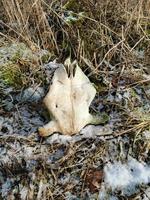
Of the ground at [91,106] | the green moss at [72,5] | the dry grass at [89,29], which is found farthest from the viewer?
the green moss at [72,5]

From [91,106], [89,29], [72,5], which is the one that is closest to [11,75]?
[91,106]

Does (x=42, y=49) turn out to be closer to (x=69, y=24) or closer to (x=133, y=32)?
(x=69, y=24)

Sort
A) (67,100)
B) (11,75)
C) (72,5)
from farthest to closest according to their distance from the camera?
(72,5) < (11,75) < (67,100)

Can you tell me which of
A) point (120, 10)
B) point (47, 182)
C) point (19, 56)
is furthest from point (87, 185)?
point (120, 10)

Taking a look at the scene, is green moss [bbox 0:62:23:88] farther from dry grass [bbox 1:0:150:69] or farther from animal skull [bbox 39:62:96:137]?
animal skull [bbox 39:62:96:137]

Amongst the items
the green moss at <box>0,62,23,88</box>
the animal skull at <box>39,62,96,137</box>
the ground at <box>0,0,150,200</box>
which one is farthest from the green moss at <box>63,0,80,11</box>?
the animal skull at <box>39,62,96,137</box>

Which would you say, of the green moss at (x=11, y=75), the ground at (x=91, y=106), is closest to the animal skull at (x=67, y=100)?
the ground at (x=91, y=106)

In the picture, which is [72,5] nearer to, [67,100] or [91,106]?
[91,106]

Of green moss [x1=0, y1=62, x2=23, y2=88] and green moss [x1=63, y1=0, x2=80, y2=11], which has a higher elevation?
green moss [x1=63, y1=0, x2=80, y2=11]

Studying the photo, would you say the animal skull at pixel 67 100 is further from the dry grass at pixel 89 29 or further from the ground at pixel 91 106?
the dry grass at pixel 89 29

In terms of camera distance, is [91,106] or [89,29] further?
[89,29]

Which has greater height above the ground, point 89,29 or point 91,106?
point 89,29

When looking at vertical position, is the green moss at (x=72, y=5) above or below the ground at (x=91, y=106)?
above
